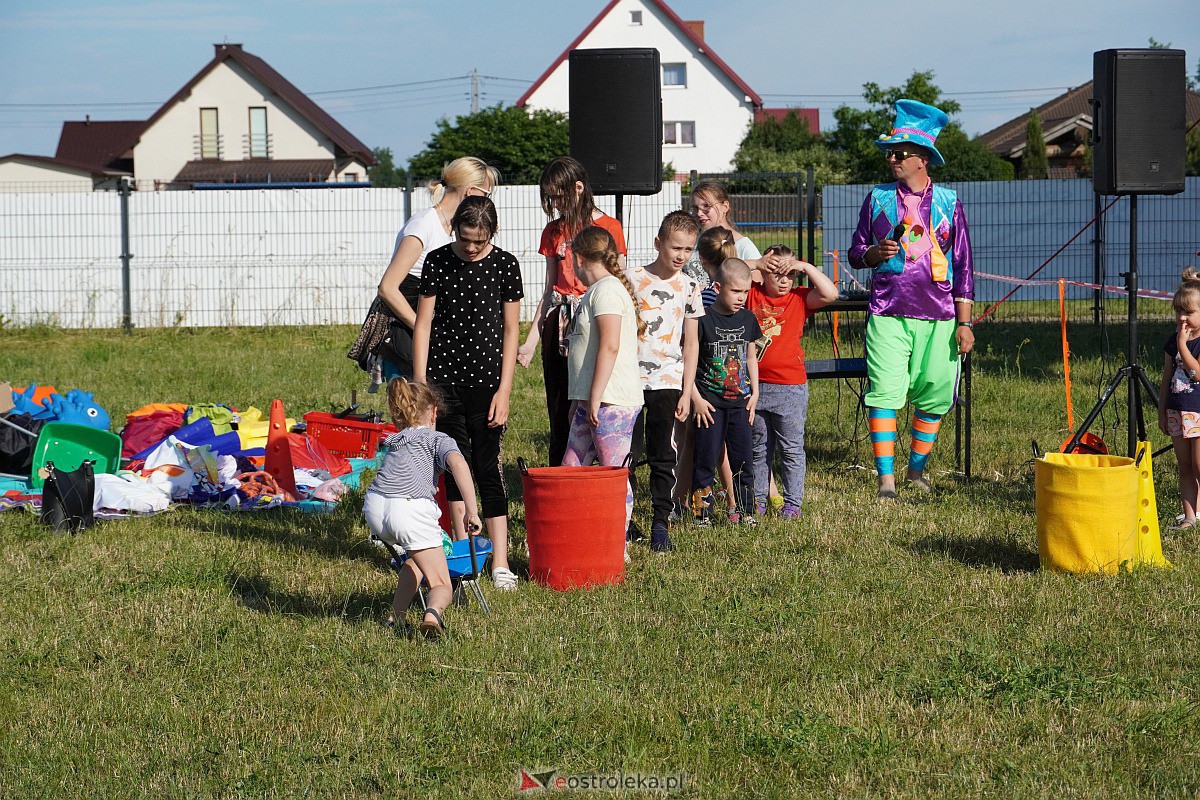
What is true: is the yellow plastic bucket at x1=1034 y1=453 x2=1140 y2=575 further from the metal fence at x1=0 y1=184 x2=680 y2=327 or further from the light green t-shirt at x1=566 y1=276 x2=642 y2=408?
the metal fence at x1=0 y1=184 x2=680 y2=327

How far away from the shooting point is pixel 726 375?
20.3ft

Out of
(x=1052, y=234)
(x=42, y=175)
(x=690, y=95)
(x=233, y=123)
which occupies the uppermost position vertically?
(x=690, y=95)

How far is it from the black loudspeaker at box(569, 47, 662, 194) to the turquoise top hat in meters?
1.29

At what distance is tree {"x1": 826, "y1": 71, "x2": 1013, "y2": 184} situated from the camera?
37906 millimetres

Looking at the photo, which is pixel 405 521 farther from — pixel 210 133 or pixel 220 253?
pixel 210 133

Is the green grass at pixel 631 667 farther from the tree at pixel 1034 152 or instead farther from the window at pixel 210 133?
the window at pixel 210 133

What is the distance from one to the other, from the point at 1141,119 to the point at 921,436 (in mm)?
2182

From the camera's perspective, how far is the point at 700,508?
6.43 m

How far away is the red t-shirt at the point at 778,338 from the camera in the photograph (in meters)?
6.50

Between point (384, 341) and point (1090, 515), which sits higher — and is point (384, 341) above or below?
above

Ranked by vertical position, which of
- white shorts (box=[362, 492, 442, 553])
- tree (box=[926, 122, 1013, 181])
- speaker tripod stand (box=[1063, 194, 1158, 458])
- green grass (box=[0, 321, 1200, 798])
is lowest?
green grass (box=[0, 321, 1200, 798])

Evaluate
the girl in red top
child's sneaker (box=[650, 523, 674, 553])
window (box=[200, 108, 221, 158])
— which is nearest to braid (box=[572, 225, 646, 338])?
the girl in red top

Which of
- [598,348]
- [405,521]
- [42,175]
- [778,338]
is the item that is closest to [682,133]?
[42,175]

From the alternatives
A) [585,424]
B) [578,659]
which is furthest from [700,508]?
[578,659]
